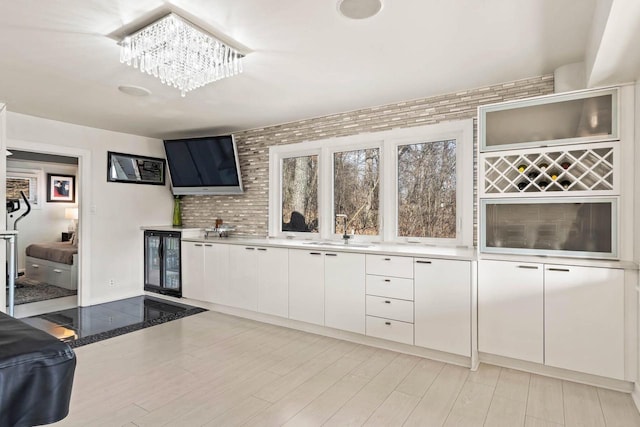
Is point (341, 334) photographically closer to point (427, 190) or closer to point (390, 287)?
point (390, 287)

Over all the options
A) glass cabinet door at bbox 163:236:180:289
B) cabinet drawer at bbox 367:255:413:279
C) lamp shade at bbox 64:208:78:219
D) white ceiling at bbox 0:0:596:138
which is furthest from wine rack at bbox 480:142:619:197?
lamp shade at bbox 64:208:78:219

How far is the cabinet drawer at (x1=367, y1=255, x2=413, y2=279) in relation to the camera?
2949 mm

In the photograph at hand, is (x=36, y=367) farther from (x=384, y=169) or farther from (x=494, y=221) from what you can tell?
(x=384, y=169)

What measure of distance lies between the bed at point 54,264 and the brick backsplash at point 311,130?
172 cm

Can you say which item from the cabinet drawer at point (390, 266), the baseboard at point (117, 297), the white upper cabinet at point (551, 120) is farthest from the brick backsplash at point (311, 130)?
the baseboard at point (117, 297)

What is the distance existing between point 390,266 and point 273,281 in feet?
4.25

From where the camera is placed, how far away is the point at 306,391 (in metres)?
2.37

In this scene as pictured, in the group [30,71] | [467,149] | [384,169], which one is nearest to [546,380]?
[467,149]

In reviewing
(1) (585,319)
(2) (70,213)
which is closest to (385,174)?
(1) (585,319)

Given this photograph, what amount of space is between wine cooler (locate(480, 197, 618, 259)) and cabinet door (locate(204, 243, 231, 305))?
8.87ft

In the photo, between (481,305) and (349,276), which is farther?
(349,276)

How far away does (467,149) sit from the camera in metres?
3.20

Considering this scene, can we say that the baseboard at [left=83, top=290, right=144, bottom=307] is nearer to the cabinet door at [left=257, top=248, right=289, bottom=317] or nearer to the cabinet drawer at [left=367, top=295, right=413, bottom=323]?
the cabinet door at [left=257, top=248, right=289, bottom=317]

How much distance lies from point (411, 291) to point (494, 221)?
857 millimetres
